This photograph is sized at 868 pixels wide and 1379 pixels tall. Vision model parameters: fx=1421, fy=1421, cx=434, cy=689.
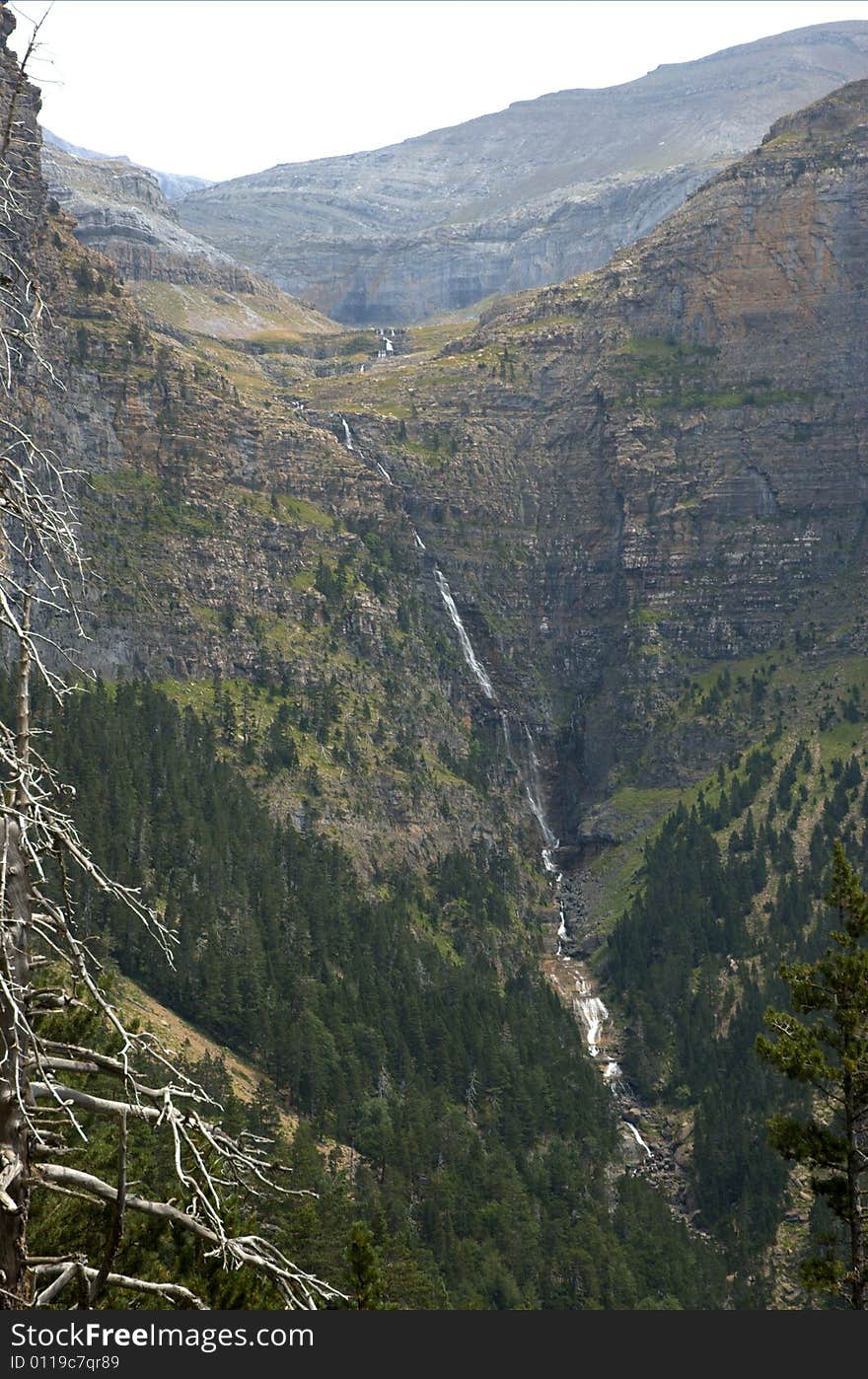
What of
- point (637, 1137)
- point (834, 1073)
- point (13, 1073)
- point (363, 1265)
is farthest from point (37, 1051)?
point (637, 1137)

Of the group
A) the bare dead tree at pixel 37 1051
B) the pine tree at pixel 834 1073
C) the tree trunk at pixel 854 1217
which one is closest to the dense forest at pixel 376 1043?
the pine tree at pixel 834 1073

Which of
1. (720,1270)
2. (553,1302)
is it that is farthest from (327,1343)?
(720,1270)

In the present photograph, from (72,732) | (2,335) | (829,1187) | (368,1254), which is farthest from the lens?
(72,732)

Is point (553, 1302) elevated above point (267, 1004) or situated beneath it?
situated beneath

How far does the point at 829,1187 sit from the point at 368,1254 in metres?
15.2

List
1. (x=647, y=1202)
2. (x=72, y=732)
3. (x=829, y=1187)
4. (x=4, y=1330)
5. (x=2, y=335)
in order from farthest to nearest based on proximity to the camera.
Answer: (x=72, y=732), (x=647, y=1202), (x=829, y=1187), (x=2, y=335), (x=4, y=1330)

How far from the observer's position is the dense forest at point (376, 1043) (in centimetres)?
12650

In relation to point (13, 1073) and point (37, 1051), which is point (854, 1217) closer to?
point (37, 1051)

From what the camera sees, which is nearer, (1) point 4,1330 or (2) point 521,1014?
(1) point 4,1330

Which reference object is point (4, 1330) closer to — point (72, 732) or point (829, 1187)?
point (829, 1187)

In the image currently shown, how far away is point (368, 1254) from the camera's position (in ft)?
131

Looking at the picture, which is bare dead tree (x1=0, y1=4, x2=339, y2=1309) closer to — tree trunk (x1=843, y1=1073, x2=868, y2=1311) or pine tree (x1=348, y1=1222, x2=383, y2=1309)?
pine tree (x1=348, y1=1222, x2=383, y2=1309)

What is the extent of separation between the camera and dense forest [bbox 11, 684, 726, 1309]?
415 feet

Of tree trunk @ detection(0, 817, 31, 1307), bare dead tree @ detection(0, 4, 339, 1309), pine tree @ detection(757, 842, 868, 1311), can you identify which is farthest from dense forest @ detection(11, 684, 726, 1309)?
tree trunk @ detection(0, 817, 31, 1307)
